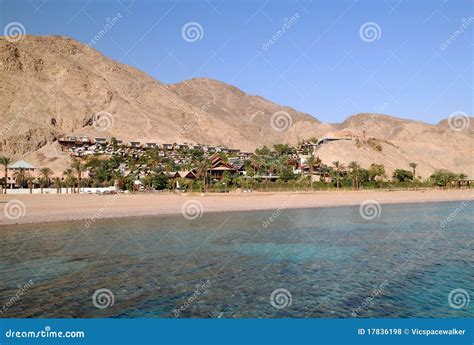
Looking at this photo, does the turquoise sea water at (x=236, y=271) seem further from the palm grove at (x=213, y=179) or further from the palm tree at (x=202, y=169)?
the palm tree at (x=202, y=169)

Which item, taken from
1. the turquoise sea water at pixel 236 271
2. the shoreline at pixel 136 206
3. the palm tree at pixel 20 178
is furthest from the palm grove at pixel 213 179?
the turquoise sea water at pixel 236 271

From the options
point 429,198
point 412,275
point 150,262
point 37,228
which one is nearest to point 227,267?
point 150,262

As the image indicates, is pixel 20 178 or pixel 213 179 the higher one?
pixel 213 179

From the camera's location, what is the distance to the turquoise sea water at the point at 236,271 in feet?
44.2

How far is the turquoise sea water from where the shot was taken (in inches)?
530

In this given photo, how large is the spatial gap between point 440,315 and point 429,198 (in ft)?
212

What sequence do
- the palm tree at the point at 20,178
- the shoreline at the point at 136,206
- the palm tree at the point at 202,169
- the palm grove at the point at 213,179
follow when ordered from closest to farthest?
the shoreline at the point at 136,206 → the palm grove at the point at 213,179 → the palm tree at the point at 202,169 → the palm tree at the point at 20,178

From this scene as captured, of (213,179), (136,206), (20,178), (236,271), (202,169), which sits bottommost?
(236,271)

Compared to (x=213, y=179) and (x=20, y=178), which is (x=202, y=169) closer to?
(x=213, y=179)

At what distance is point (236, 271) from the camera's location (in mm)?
18188

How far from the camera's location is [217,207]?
167ft

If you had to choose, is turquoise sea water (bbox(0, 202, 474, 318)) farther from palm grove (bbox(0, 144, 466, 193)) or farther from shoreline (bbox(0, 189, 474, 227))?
palm grove (bbox(0, 144, 466, 193))

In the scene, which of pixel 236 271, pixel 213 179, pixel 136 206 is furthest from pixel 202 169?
pixel 236 271

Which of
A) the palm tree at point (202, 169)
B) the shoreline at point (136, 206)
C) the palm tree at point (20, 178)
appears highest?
the palm tree at point (202, 169)
